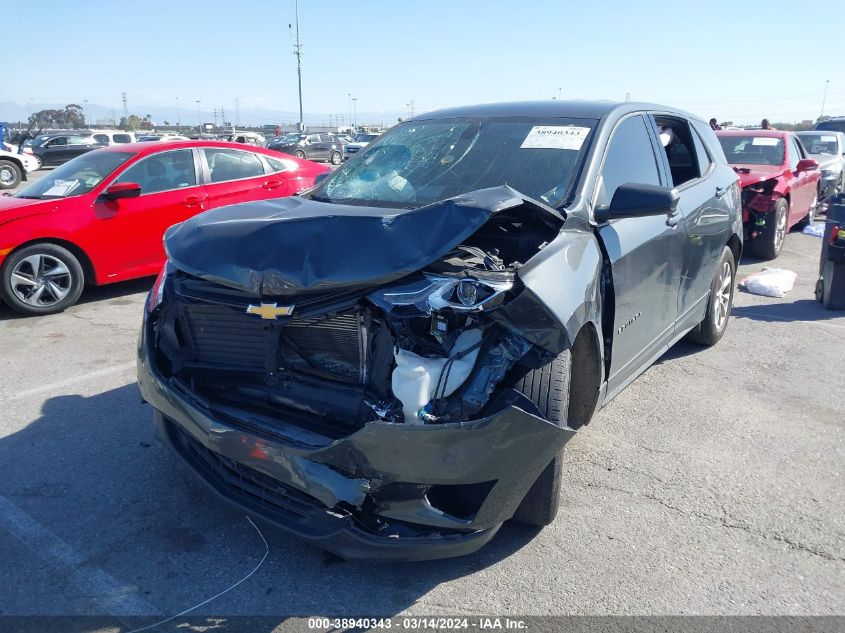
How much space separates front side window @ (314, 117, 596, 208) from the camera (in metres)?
3.57

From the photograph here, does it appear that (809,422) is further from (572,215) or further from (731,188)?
(572,215)

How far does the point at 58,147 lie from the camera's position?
27203 millimetres

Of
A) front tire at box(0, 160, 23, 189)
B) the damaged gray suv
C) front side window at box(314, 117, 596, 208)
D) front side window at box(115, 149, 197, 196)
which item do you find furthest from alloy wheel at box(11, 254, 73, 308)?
front tire at box(0, 160, 23, 189)

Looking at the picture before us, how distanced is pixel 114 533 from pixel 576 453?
2.36m

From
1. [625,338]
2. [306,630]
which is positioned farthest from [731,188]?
[306,630]

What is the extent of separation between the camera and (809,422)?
433 centimetres

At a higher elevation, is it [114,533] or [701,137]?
[701,137]

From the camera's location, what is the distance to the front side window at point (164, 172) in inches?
284

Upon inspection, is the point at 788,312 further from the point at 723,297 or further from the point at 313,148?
the point at 313,148

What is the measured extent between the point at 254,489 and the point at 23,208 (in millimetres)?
5093

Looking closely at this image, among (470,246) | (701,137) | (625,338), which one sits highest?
(701,137)

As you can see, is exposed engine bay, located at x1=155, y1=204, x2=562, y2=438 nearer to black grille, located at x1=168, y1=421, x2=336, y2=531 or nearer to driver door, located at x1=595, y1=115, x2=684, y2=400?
black grille, located at x1=168, y1=421, x2=336, y2=531

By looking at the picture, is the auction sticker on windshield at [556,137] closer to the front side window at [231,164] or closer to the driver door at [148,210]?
the driver door at [148,210]

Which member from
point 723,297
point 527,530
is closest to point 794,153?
point 723,297
